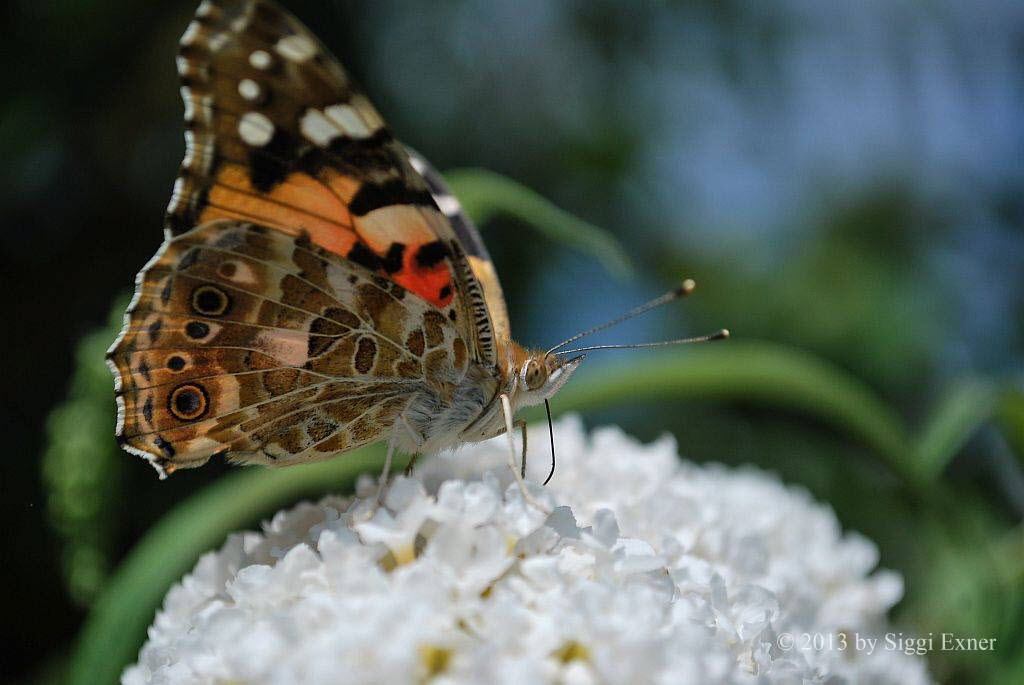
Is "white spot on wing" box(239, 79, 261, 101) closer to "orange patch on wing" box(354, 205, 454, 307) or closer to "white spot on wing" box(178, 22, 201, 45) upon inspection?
"white spot on wing" box(178, 22, 201, 45)

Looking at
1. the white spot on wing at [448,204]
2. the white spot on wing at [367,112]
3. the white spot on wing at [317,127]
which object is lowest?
the white spot on wing at [448,204]

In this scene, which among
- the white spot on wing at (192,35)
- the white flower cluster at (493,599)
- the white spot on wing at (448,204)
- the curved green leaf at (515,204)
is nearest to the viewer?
the white flower cluster at (493,599)

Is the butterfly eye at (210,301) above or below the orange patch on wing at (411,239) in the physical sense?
below

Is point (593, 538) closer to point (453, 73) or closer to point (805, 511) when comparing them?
point (805, 511)

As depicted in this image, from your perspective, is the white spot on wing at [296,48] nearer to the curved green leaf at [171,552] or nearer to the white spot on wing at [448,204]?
the white spot on wing at [448,204]

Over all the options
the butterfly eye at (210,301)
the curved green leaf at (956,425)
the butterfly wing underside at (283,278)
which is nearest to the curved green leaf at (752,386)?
the curved green leaf at (956,425)

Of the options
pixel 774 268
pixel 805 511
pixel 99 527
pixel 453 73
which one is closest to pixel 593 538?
pixel 805 511

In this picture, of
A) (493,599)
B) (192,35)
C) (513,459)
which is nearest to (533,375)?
(513,459)
